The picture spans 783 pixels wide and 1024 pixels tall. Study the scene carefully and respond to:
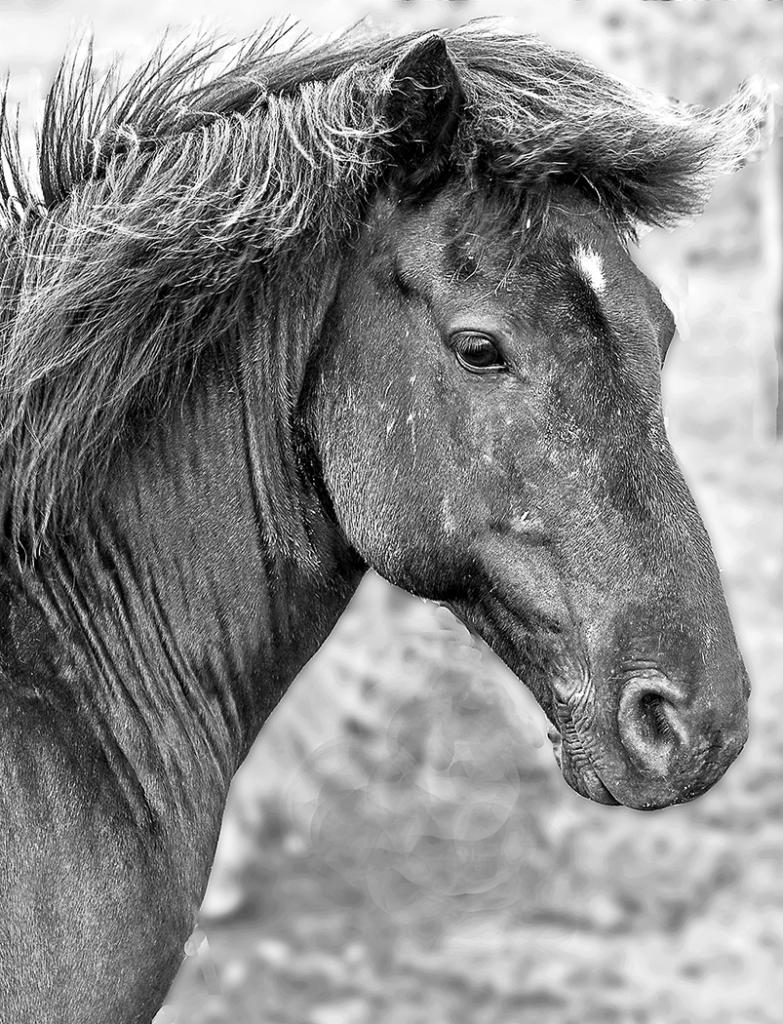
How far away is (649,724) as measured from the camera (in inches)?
82.7

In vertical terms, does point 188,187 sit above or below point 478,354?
above

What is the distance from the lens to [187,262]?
2.15 metres

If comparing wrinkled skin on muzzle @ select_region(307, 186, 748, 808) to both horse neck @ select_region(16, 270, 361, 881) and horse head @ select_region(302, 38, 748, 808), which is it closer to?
horse head @ select_region(302, 38, 748, 808)

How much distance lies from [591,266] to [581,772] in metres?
0.89

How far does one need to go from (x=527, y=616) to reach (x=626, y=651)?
0.19 m

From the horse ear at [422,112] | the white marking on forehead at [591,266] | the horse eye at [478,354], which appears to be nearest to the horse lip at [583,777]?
the horse eye at [478,354]

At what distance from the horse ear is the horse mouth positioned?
1.04m

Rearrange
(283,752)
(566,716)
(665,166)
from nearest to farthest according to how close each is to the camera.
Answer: (566,716)
(665,166)
(283,752)

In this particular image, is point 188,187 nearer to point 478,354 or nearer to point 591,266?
point 478,354

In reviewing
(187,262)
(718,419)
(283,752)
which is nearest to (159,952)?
(187,262)

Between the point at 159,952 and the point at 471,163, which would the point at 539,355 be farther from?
the point at 159,952

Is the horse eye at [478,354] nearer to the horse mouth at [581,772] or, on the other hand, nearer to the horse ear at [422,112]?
the horse ear at [422,112]

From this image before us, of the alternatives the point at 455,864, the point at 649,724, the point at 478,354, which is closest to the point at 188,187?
the point at 478,354

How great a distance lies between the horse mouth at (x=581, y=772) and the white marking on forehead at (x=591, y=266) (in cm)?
79
